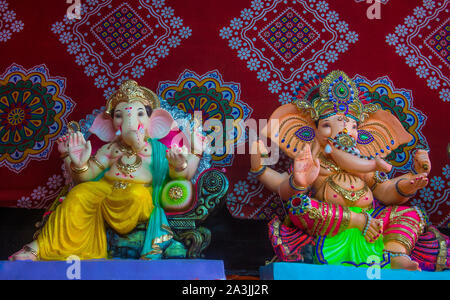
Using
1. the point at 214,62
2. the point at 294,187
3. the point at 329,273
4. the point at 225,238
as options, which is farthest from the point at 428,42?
the point at 329,273

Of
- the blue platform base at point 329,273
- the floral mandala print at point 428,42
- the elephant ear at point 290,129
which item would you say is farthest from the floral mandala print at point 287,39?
the blue platform base at point 329,273

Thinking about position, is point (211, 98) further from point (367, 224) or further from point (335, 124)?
point (367, 224)

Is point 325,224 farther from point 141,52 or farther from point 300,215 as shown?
point 141,52

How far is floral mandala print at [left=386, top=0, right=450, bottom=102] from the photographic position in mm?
3967

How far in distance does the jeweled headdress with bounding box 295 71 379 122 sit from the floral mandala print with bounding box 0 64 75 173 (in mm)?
1640

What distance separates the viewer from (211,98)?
12.6 ft

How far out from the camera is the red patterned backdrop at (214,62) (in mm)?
3762

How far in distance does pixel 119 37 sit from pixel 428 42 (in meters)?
2.20

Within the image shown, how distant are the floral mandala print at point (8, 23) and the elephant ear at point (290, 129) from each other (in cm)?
201

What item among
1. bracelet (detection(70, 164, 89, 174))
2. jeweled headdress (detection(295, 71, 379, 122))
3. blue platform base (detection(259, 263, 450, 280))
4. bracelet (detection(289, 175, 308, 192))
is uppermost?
jeweled headdress (detection(295, 71, 379, 122))

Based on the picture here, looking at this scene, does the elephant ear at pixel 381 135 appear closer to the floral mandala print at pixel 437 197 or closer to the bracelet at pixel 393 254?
the floral mandala print at pixel 437 197

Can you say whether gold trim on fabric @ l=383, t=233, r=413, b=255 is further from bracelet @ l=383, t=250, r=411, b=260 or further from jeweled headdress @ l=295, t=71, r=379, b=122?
jeweled headdress @ l=295, t=71, r=379, b=122

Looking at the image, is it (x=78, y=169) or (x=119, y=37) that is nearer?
(x=78, y=169)

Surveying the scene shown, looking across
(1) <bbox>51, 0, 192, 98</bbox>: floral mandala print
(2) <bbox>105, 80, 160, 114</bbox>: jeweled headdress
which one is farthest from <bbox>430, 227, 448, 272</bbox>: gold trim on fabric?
(1) <bbox>51, 0, 192, 98</bbox>: floral mandala print
